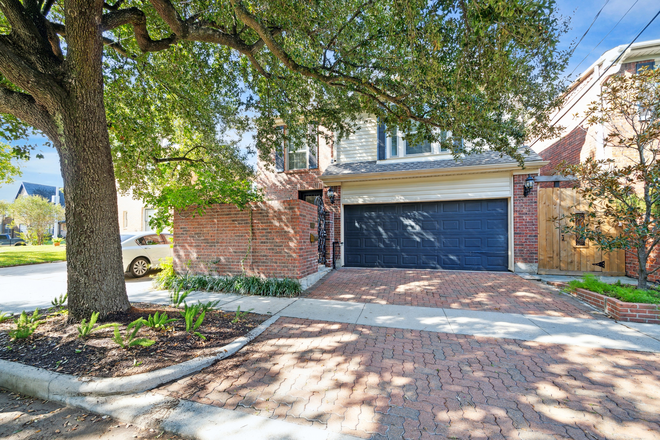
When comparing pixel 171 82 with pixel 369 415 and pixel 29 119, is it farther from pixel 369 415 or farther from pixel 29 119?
pixel 369 415

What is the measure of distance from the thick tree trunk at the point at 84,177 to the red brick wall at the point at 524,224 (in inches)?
368

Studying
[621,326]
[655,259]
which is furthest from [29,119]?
[655,259]

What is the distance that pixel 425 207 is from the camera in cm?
897

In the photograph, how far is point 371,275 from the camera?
26.0 ft

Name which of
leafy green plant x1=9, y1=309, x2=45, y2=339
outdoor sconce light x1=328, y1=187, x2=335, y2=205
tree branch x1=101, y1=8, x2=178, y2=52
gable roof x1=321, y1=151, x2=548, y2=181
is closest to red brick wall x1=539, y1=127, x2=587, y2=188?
gable roof x1=321, y1=151, x2=548, y2=181

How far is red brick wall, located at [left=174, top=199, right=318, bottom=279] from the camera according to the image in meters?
6.11

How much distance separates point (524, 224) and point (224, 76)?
898 cm

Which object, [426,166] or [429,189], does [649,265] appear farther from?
[426,166]

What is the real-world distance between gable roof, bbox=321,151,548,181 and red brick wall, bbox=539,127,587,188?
4.39 ft

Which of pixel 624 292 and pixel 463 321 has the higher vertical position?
pixel 624 292

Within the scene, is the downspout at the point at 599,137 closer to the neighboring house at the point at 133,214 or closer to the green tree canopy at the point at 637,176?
the green tree canopy at the point at 637,176

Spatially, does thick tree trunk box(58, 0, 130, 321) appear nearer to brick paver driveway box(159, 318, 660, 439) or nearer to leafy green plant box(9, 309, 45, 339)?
leafy green plant box(9, 309, 45, 339)

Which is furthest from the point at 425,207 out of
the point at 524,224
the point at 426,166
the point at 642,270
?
the point at 642,270

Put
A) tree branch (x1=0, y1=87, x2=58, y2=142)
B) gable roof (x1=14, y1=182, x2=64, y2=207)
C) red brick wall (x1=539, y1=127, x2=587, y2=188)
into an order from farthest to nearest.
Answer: gable roof (x1=14, y1=182, x2=64, y2=207), red brick wall (x1=539, y1=127, x2=587, y2=188), tree branch (x1=0, y1=87, x2=58, y2=142)
